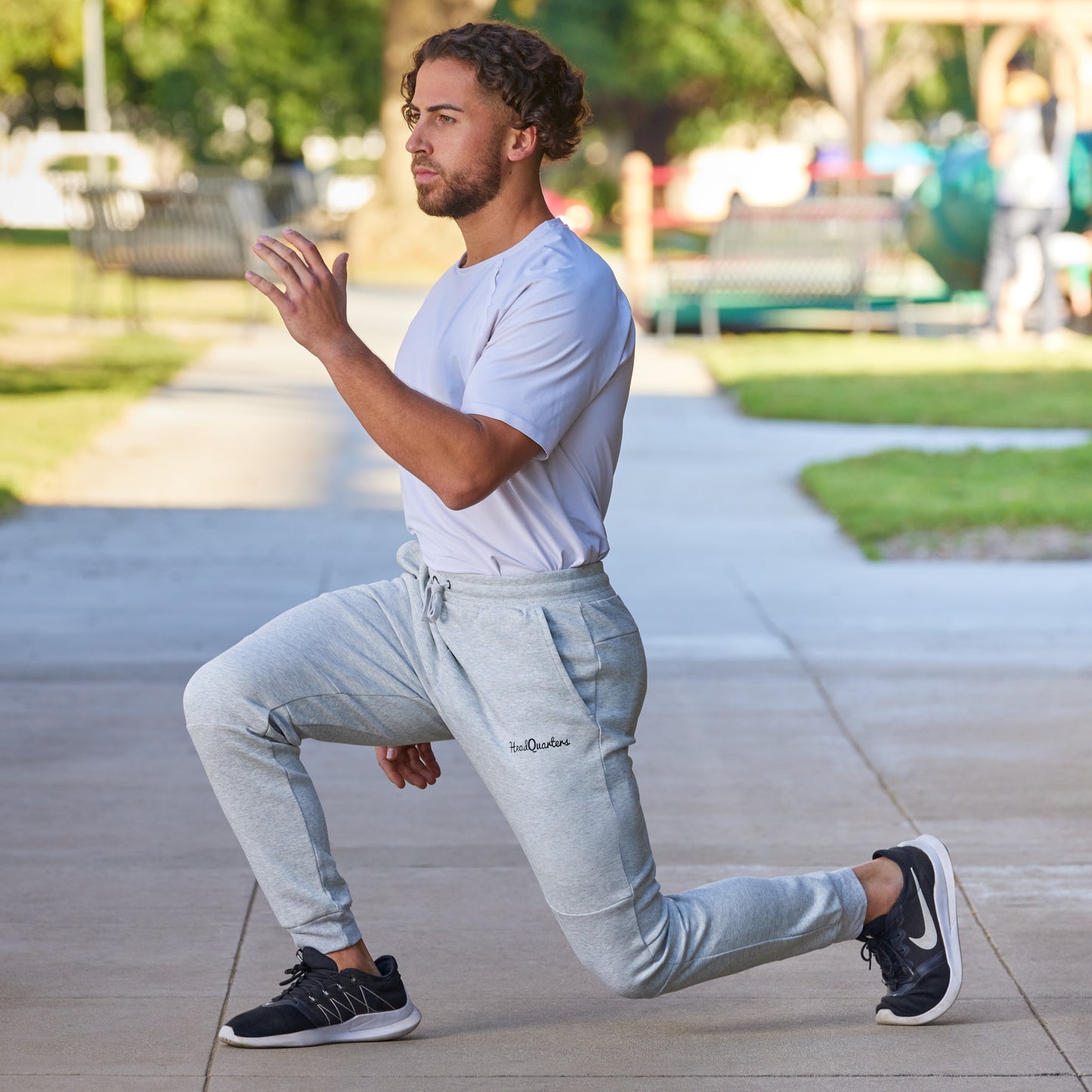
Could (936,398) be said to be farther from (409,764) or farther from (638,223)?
(409,764)

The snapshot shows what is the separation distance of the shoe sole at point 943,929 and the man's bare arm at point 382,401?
46.1 inches

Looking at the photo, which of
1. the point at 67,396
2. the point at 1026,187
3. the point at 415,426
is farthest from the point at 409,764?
the point at 1026,187

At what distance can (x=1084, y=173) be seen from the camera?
16.8 meters

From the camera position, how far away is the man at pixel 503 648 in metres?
2.99

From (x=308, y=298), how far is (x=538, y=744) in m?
0.82

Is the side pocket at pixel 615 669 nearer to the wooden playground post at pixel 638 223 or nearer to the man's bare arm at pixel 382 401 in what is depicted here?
the man's bare arm at pixel 382 401

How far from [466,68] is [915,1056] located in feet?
6.20

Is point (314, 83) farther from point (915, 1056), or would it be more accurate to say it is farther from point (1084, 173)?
point (915, 1056)

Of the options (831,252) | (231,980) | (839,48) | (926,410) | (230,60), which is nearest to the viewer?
(231,980)

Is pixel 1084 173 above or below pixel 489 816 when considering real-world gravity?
above

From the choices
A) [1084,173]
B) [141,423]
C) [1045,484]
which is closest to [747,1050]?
[1045,484]

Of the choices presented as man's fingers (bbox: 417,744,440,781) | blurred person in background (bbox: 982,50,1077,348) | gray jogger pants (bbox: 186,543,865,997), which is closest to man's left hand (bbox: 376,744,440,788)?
man's fingers (bbox: 417,744,440,781)

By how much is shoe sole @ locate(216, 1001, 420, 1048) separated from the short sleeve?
1.08 metres

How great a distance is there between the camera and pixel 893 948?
3311 millimetres
